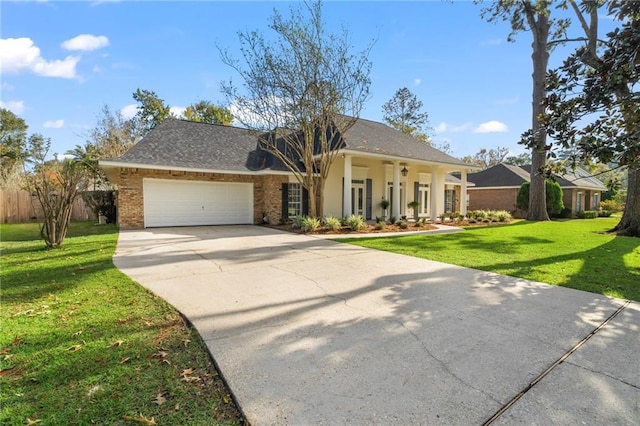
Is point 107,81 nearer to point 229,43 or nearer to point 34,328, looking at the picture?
point 229,43

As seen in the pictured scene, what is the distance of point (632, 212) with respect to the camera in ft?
44.7

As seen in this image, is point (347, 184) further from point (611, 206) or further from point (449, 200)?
point (611, 206)

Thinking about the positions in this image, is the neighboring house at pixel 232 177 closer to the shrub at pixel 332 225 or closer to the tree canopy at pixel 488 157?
the shrub at pixel 332 225

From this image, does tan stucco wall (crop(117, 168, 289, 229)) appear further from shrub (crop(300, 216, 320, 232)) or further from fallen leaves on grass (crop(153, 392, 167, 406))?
fallen leaves on grass (crop(153, 392, 167, 406))

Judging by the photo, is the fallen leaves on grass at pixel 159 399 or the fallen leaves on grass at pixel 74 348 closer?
the fallen leaves on grass at pixel 159 399

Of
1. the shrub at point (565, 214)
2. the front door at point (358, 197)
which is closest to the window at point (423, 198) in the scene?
the front door at point (358, 197)

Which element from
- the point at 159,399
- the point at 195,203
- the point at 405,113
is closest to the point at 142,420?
the point at 159,399

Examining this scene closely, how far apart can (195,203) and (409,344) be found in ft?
46.5

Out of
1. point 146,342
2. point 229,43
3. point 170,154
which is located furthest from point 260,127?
point 146,342

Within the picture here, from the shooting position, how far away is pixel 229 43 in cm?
1266

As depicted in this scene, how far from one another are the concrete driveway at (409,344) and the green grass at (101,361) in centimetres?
25

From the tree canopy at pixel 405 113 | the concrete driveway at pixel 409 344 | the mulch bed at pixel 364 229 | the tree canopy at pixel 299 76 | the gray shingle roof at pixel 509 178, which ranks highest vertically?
the tree canopy at pixel 405 113

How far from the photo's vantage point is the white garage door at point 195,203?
47.9 feet

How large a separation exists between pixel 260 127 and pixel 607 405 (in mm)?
13682
